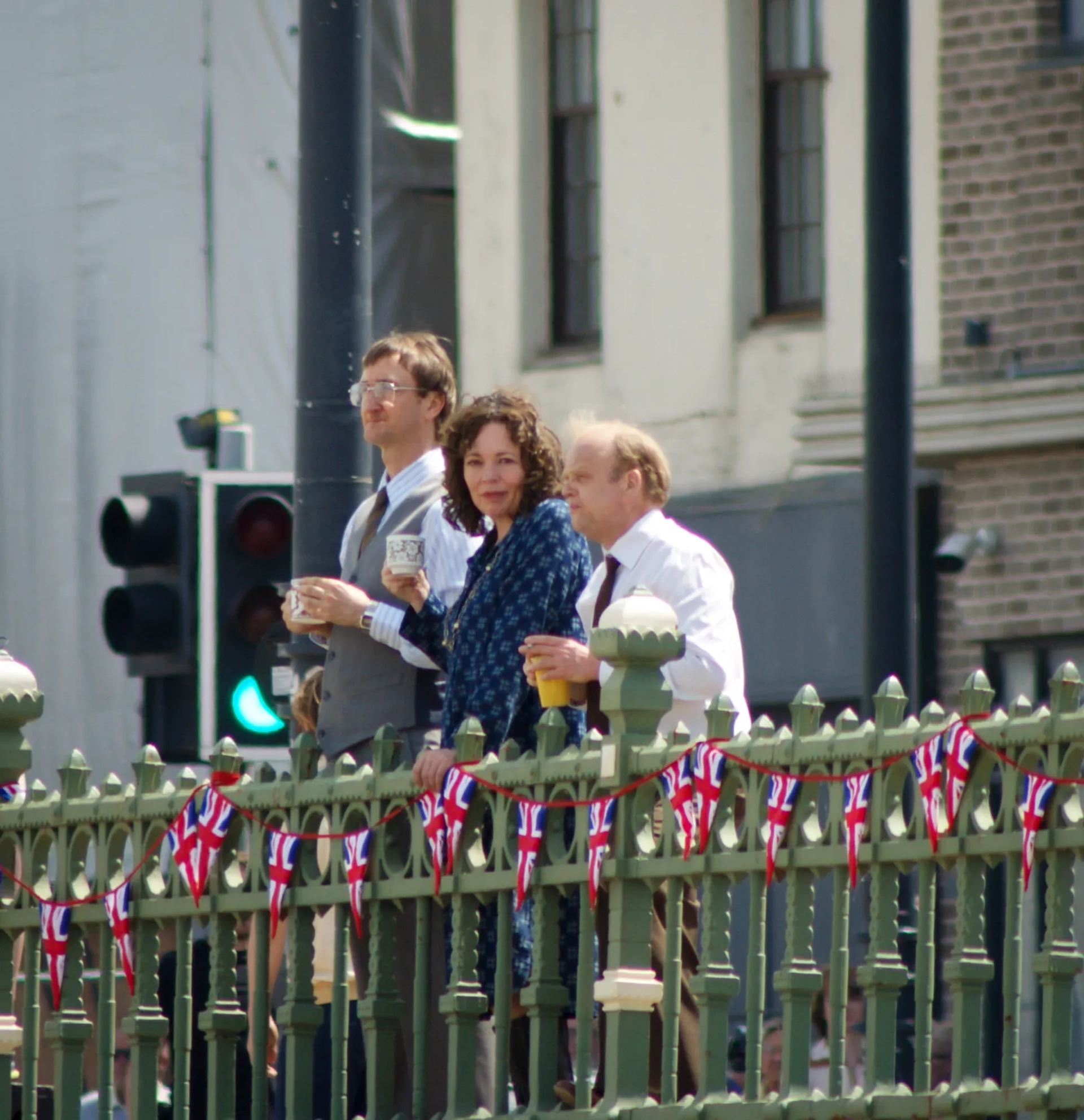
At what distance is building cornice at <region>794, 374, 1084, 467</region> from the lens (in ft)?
50.4

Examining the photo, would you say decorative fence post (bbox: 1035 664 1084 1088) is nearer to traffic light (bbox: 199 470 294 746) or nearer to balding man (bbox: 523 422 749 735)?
balding man (bbox: 523 422 749 735)

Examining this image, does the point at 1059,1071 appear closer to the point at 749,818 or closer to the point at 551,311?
the point at 749,818

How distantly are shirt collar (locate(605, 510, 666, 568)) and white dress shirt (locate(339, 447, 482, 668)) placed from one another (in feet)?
1.65

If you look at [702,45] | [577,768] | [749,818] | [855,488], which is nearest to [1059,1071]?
[749,818]

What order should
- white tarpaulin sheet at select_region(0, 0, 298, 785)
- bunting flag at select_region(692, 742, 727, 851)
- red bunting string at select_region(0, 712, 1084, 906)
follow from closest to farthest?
1. red bunting string at select_region(0, 712, 1084, 906)
2. bunting flag at select_region(692, 742, 727, 851)
3. white tarpaulin sheet at select_region(0, 0, 298, 785)

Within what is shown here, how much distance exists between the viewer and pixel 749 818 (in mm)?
6707

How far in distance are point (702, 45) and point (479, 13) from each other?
1757 mm

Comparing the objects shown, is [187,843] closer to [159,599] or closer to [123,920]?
[123,920]

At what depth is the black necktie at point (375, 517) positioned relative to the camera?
8641mm

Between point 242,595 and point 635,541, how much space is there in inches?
120

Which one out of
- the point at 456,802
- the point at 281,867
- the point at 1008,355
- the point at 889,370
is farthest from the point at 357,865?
A: the point at 1008,355

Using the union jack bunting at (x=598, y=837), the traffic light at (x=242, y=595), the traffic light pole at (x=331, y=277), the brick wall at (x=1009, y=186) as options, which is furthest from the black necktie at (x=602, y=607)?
the brick wall at (x=1009, y=186)

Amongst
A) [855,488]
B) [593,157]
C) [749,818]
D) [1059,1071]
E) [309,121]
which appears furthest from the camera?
[593,157]

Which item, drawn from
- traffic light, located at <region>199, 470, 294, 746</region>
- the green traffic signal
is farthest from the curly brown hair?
the green traffic signal
